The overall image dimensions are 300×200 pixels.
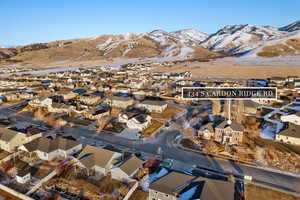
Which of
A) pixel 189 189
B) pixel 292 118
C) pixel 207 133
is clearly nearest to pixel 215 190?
pixel 189 189

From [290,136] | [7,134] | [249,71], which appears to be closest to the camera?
[7,134]

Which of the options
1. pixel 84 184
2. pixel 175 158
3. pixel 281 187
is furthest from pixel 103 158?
pixel 281 187

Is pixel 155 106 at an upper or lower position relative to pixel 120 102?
lower

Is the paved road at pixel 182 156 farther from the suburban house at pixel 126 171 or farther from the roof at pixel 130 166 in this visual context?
the suburban house at pixel 126 171

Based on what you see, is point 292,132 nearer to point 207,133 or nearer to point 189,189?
point 207,133

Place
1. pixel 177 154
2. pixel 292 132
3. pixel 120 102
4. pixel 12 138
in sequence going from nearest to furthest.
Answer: pixel 177 154 → pixel 12 138 → pixel 292 132 → pixel 120 102

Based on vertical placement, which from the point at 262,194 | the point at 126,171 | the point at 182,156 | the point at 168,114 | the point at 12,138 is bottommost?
the point at 262,194
